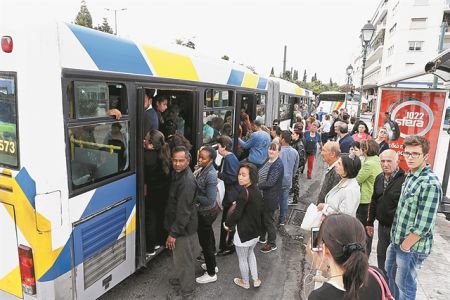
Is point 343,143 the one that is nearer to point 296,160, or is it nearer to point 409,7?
point 296,160

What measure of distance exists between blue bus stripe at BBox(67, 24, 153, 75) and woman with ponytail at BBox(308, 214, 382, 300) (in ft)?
8.28

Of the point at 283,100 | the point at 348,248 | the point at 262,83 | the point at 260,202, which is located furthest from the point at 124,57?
the point at 283,100

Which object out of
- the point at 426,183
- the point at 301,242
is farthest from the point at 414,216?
the point at 301,242

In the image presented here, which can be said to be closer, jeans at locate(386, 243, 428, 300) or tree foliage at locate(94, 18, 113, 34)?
jeans at locate(386, 243, 428, 300)

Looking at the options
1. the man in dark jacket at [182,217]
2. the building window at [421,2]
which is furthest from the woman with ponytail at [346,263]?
the building window at [421,2]

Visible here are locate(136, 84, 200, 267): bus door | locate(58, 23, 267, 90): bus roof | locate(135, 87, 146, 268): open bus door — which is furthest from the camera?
locate(136, 84, 200, 267): bus door

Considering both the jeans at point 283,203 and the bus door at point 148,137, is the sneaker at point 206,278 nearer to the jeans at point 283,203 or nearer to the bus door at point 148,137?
the bus door at point 148,137

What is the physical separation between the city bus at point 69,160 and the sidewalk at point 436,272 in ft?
11.7

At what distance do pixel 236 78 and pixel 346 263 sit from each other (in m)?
5.89

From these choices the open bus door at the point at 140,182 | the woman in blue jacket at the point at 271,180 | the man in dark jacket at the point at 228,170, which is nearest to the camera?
the open bus door at the point at 140,182

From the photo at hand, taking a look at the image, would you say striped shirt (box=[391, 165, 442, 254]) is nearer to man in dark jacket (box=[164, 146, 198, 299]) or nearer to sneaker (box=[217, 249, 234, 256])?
man in dark jacket (box=[164, 146, 198, 299])

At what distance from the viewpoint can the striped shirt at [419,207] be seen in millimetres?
2848

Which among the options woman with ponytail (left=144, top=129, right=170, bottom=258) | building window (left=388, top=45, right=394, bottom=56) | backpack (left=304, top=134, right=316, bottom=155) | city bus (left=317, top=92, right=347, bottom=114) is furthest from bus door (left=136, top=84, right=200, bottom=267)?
building window (left=388, top=45, right=394, bottom=56)

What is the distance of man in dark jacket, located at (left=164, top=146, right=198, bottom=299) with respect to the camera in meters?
3.50
